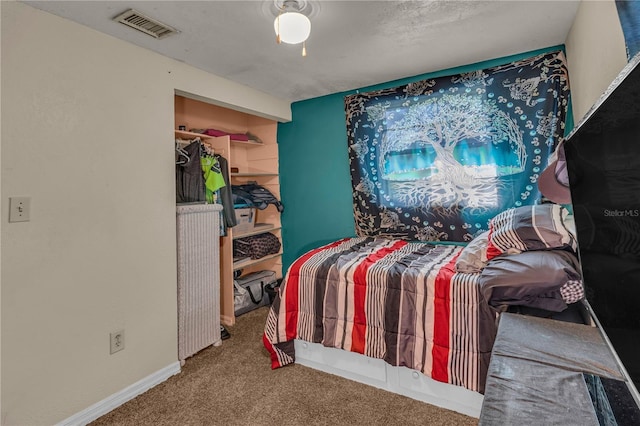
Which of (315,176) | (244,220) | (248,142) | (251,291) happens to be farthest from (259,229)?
(248,142)

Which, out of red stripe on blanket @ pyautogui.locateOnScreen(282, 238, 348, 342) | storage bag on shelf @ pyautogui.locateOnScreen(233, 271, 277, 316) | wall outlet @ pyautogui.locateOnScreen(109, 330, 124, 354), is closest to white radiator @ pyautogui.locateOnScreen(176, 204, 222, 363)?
wall outlet @ pyautogui.locateOnScreen(109, 330, 124, 354)

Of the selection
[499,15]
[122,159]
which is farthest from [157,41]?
[499,15]

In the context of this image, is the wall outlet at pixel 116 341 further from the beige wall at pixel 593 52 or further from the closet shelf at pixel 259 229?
the beige wall at pixel 593 52

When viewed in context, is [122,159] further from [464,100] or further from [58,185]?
[464,100]

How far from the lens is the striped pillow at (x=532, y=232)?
5.37 feet

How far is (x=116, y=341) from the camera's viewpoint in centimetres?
199

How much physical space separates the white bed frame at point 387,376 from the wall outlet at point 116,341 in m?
1.14

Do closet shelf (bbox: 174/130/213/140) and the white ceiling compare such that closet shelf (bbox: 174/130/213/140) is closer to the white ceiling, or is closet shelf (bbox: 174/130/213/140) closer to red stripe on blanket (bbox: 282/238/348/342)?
the white ceiling

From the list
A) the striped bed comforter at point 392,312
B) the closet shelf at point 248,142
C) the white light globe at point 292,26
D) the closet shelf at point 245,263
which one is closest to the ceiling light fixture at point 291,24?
the white light globe at point 292,26

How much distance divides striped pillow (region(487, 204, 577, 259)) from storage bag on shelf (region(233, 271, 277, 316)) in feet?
7.80

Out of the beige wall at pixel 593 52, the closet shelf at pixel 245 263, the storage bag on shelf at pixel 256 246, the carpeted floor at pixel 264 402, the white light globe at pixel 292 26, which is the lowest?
the carpeted floor at pixel 264 402

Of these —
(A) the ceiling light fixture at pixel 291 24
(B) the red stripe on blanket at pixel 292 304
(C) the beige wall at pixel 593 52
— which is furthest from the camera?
(B) the red stripe on blanket at pixel 292 304

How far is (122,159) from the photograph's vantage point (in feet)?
6.74

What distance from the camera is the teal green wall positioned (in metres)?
3.49
